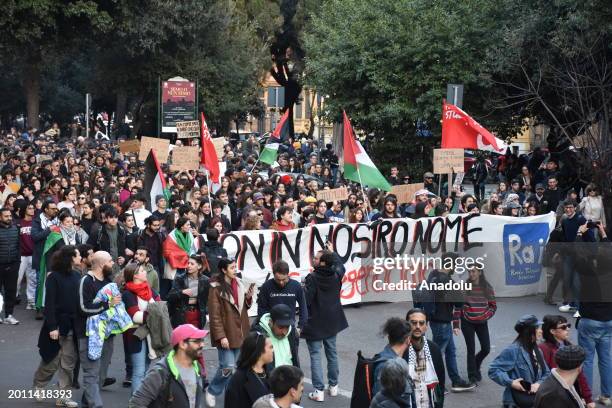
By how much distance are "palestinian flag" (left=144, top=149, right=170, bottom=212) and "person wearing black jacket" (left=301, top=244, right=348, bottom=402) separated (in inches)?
253

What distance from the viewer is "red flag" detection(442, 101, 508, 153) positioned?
17984 millimetres

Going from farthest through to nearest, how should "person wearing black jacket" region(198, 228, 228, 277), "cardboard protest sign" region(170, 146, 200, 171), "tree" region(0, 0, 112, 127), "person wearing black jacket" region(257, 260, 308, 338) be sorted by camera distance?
"tree" region(0, 0, 112, 127) < "cardboard protest sign" region(170, 146, 200, 171) < "person wearing black jacket" region(198, 228, 228, 277) < "person wearing black jacket" region(257, 260, 308, 338)

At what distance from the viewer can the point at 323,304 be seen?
1052 centimetres

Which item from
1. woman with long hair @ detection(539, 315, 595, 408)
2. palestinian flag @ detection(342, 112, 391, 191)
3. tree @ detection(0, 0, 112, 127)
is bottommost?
woman with long hair @ detection(539, 315, 595, 408)

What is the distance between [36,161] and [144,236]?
1160 cm

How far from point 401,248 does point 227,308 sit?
18.4 feet

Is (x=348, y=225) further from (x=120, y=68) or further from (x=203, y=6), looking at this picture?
(x=120, y=68)

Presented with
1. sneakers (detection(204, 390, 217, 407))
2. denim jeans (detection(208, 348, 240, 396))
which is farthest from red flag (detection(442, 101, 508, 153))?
sneakers (detection(204, 390, 217, 407))

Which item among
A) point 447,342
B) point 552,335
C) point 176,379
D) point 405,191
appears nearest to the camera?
point 176,379

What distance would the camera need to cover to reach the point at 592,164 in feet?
72.3

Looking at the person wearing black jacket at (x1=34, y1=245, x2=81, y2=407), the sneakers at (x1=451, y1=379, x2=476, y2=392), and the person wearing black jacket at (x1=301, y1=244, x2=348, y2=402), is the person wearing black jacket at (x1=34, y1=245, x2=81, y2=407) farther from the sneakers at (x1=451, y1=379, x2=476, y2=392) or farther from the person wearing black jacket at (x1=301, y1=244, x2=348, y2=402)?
the sneakers at (x1=451, y1=379, x2=476, y2=392)

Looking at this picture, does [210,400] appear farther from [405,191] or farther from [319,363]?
[405,191]

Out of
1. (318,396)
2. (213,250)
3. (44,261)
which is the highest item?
(213,250)

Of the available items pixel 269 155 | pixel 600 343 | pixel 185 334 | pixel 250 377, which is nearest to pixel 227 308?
pixel 185 334
